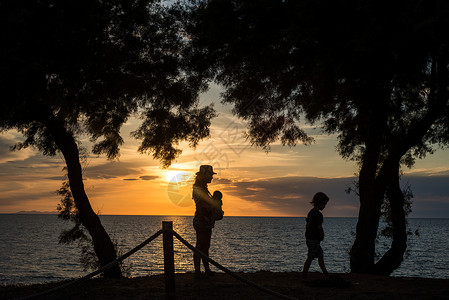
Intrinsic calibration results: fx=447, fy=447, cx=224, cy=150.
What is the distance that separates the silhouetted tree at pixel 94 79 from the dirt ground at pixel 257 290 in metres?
2.43

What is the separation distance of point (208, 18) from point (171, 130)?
3.52m

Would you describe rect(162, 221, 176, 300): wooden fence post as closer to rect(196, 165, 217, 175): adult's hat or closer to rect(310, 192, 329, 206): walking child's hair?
rect(196, 165, 217, 175): adult's hat

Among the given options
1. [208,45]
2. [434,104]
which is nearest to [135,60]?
[208,45]

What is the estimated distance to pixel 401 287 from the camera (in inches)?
347

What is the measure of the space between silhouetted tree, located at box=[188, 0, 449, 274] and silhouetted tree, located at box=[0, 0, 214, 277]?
3.72ft

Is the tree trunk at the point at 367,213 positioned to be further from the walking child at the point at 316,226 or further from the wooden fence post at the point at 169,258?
the wooden fence post at the point at 169,258

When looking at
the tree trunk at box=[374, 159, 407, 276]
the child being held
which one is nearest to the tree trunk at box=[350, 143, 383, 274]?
the tree trunk at box=[374, 159, 407, 276]

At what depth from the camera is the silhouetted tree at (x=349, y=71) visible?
884cm

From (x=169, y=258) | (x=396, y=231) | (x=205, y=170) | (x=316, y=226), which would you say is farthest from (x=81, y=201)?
(x=396, y=231)

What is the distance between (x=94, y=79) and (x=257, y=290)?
654 cm

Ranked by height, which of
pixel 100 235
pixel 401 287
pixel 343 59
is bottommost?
pixel 401 287

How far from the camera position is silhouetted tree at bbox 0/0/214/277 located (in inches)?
370

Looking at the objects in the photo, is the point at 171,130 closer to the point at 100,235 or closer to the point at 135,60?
the point at 135,60

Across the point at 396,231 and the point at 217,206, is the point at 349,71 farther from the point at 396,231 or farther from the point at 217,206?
the point at 396,231
